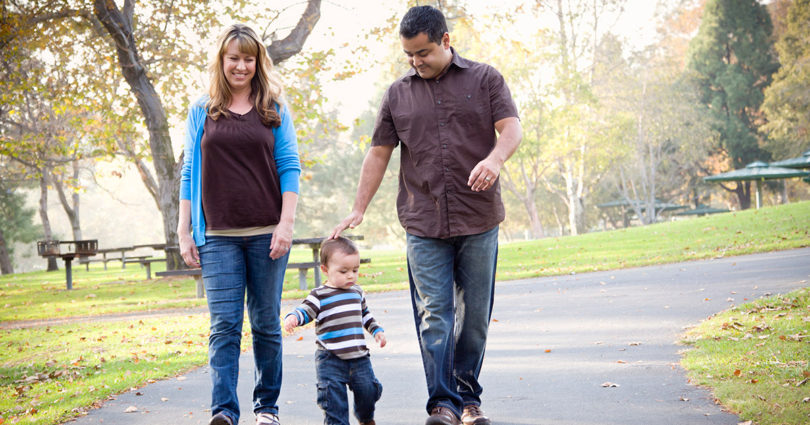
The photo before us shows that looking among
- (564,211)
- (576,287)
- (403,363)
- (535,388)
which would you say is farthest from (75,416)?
(564,211)

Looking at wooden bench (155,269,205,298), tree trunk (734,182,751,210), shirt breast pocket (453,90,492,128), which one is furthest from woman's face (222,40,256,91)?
tree trunk (734,182,751,210)

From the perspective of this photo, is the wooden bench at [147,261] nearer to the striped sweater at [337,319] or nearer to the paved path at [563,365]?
the paved path at [563,365]

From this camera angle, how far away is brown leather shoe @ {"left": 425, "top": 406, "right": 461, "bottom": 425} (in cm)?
361

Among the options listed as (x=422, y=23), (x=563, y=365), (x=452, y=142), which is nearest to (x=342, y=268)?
(x=452, y=142)

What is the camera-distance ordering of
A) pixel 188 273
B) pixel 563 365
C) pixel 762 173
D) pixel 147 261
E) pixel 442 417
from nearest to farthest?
pixel 442 417, pixel 563 365, pixel 188 273, pixel 147 261, pixel 762 173

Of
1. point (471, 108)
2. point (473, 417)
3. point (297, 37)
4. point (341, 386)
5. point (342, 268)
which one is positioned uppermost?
point (297, 37)

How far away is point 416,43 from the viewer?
12.1ft

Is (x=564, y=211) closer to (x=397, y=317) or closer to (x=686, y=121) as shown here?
(x=686, y=121)

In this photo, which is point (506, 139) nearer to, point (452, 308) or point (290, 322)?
point (452, 308)

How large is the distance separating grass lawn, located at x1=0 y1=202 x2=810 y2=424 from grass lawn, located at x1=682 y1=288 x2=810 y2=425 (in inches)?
167

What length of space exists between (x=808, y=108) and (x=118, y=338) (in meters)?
37.1

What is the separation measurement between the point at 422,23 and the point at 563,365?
3054mm

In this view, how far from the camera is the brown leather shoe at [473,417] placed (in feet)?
12.6

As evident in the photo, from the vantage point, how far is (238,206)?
375 cm
